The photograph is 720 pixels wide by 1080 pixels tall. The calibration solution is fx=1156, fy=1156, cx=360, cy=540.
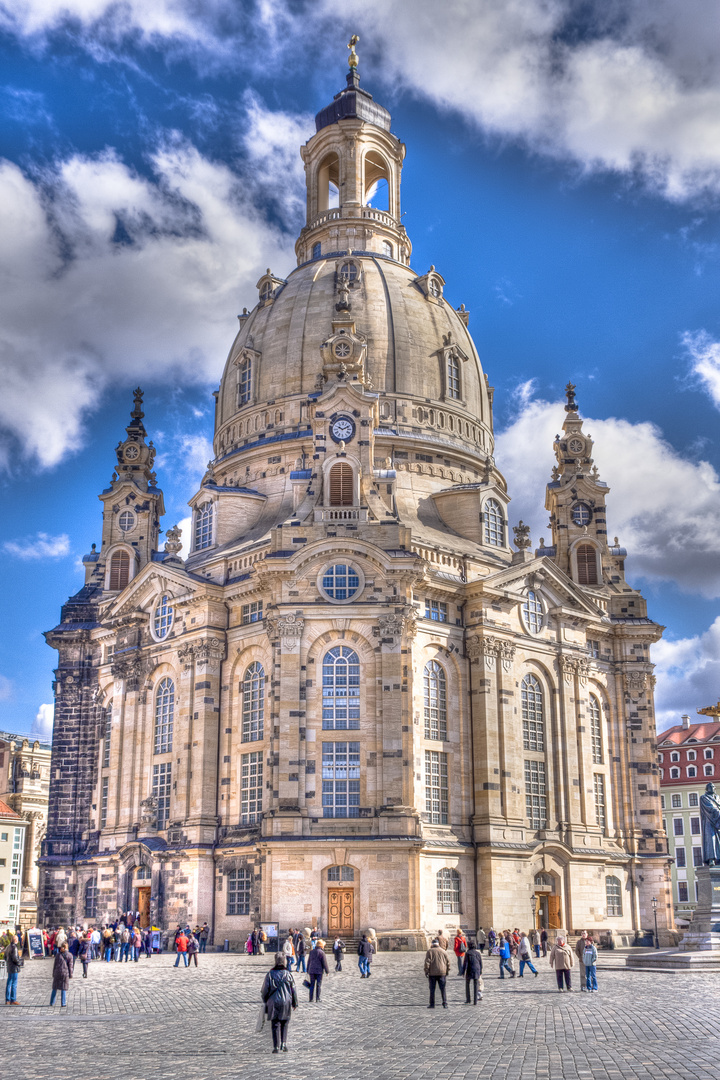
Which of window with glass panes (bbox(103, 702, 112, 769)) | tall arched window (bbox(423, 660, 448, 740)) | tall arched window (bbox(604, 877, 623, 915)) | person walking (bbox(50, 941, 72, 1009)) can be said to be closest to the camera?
person walking (bbox(50, 941, 72, 1009))

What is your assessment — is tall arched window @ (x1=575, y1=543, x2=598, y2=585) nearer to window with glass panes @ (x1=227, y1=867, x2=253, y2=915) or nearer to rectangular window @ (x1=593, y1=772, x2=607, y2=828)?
rectangular window @ (x1=593, y1=772, x2=607, y2=828)

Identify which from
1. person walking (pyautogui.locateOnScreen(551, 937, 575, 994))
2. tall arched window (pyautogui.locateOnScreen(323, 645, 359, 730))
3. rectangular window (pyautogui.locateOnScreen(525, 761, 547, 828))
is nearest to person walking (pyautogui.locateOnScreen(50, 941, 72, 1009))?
person walking (pyautogui.locateOnScreen(551, 937, 575, 994))

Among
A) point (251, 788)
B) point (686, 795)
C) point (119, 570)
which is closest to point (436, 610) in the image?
point (251, 788)

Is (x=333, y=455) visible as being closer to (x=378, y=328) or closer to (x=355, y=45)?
(x=378, y=328)

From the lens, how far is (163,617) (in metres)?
69.1

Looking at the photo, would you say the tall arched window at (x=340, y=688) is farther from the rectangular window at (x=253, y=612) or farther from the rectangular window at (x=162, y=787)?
the rectangular window at (x=162, y=787)

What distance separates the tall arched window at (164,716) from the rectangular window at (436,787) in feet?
50.5

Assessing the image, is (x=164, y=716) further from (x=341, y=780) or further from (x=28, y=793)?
(x=28, y=793)

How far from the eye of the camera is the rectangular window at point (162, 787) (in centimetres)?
6556

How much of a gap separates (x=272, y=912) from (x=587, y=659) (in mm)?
25911

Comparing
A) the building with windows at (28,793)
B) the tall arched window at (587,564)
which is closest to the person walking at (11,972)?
the tall arched window at (587,564)

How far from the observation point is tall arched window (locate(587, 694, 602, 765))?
70.6 meters

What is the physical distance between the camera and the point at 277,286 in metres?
81.9

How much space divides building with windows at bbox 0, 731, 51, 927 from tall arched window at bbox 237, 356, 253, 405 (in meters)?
53.1
